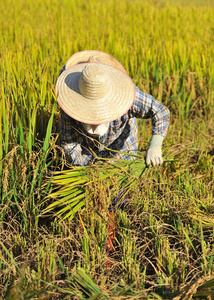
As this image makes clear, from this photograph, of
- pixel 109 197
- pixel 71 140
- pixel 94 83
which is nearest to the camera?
pixel 94 83

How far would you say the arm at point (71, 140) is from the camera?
69.9 inches

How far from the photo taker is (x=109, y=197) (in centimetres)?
162

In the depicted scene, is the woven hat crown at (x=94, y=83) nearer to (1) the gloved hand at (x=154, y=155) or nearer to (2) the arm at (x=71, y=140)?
(2) the arm at (x=71, y=140)

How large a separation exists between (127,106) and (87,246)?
0.71 m

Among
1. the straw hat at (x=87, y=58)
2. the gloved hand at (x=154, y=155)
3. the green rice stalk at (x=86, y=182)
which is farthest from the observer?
the straw hat at (x=87, y=58)

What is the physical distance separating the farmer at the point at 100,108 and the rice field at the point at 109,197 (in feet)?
0.32

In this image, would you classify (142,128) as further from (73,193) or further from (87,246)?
(87,246)

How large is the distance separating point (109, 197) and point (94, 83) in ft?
1.82

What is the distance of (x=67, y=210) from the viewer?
1.73 meters

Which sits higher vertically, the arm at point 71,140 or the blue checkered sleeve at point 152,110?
the blue checkered sleeve at point 152,110

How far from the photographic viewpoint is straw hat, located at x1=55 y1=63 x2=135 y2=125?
60.3 inches

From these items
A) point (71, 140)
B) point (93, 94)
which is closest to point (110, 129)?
point (71, 140)

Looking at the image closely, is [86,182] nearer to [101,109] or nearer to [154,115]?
[101,109]

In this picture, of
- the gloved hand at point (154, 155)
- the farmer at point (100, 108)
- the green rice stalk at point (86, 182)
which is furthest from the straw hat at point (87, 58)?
the green rice stalk at point (86, 182)
